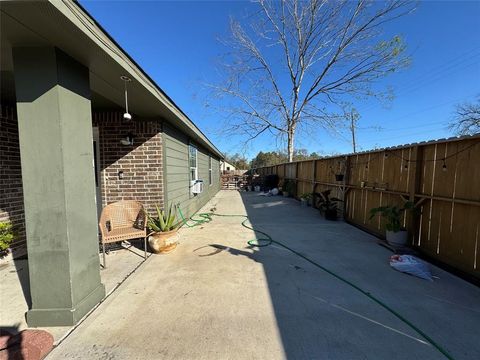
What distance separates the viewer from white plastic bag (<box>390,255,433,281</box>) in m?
3.13

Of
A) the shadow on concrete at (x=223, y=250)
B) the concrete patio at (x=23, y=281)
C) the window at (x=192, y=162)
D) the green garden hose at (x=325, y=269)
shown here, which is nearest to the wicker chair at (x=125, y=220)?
the concrete patio at (x=23, y=281)

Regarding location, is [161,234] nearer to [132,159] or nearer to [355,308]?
[132,159]

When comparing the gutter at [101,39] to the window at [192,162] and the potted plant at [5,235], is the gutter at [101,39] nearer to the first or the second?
the potted plant at [5,235]

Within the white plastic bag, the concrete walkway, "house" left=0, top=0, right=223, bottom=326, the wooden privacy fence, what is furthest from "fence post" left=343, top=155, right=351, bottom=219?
"house" left=0, top=0, right=223, bottom=326

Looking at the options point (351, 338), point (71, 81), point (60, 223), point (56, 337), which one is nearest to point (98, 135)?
point (71, 81)

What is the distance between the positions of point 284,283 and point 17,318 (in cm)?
271

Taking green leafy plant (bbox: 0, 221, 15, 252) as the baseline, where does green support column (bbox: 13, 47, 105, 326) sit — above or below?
above

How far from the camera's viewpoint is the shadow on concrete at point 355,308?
1878 millimetres

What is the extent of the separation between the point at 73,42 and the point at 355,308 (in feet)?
11.5

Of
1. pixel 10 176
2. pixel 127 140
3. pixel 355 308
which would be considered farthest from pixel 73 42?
pixel 355 308

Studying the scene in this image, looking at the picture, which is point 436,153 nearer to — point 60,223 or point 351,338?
point 351,338

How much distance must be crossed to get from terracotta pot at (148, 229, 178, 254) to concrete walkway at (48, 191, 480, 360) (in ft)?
0.56

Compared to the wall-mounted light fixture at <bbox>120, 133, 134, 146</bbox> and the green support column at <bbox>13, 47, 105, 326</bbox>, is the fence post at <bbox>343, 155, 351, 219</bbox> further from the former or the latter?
the green support column at <bbox>13, 47, 105, 326</bbox>

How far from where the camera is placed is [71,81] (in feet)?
7.03
